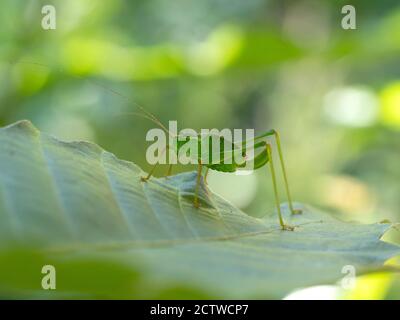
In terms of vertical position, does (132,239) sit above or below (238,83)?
below

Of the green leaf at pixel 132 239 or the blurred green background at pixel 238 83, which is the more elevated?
the blurred green background at pixel 238 83

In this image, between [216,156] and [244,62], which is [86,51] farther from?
[216,156]

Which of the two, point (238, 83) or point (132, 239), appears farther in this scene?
point (238, 83)

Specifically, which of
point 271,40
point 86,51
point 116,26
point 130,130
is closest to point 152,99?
point 130,130

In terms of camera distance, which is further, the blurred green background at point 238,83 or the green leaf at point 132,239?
the blurred green background at point 238,83
